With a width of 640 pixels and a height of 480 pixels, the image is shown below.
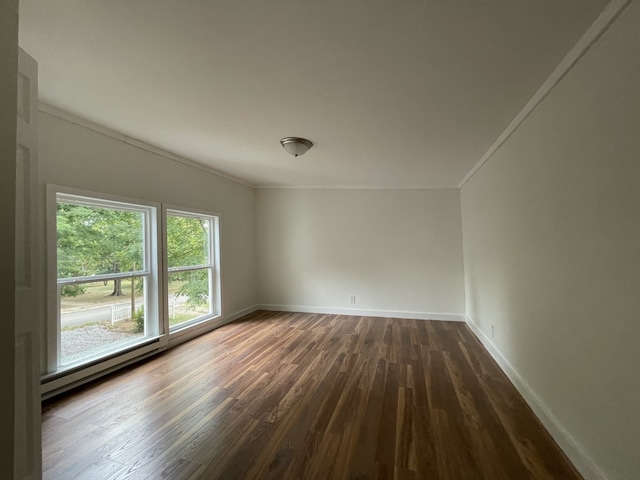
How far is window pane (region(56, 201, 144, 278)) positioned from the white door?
4.26 feet

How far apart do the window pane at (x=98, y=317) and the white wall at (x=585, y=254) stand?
3643mm

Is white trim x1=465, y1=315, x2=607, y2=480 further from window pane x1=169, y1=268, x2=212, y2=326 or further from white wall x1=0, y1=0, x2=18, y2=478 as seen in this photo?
window pane x1=169, y1=268, x2=212, y2=326

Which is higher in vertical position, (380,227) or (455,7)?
(455,7)

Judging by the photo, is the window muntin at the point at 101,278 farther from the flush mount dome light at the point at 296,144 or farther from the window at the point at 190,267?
the flush mount dome light at the point at 296,144

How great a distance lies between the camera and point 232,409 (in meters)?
2.03

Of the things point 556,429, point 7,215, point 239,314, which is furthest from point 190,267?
point 556,429

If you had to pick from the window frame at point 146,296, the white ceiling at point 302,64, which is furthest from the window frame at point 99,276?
the white ceiling at point 302,64

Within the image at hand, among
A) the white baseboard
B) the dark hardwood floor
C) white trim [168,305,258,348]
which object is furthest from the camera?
the white baseboard

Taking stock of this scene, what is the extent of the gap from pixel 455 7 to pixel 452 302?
4221 millimetres

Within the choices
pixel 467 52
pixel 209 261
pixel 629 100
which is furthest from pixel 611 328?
pixel 209 261

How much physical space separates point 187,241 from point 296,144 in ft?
7.08

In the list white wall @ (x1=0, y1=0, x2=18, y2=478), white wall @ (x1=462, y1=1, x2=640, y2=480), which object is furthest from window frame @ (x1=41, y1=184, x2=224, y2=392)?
white wall @ (x1=462, y1=1, x2=640, y2=480)

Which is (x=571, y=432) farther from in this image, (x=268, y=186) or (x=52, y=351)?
(x=268, y=186)

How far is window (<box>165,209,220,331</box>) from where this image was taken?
11.2 ft
